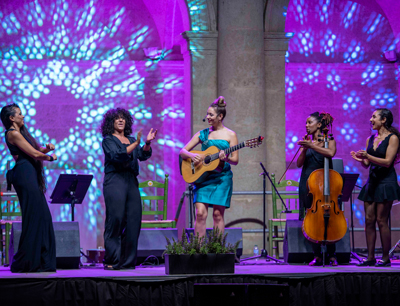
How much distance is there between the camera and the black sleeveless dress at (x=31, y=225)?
16.8 ft

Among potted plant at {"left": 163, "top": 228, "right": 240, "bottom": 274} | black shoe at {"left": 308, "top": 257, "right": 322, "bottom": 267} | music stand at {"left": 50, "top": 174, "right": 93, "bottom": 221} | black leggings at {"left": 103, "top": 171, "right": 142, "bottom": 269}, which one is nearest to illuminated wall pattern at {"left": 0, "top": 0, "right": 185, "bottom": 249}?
music stand at {"left": 50, "top": 174, "right": 93, "bottom": 221}

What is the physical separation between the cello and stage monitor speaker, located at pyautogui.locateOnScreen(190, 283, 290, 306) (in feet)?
2.68

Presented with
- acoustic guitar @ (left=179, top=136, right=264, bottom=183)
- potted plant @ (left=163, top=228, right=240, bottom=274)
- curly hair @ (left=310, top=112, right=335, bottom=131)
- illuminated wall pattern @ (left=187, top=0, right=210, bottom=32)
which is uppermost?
illuminated wall pattern @ (left=187, top=0, right=210, bottom=32)

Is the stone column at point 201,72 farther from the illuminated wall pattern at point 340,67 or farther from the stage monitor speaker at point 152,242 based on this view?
the illuminated wall pattern at point 340,67

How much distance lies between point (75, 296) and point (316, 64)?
714 cm

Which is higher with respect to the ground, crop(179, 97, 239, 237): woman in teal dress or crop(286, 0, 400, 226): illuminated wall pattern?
crop(286, 0, 400, 226): illuminated wall pattern

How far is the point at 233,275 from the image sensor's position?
4.79 m

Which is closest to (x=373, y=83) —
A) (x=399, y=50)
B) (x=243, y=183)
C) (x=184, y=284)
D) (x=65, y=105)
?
(x=399, y=50)

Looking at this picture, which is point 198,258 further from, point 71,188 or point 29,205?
point 71,188

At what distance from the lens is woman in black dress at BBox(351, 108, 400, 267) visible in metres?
5.68

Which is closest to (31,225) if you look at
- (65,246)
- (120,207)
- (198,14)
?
(65,246)

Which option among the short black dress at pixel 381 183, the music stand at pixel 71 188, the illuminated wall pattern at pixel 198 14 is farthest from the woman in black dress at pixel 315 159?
the illuminated wall pattern at pixel 198 14

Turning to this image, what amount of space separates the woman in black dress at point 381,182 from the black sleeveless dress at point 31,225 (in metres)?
2.96

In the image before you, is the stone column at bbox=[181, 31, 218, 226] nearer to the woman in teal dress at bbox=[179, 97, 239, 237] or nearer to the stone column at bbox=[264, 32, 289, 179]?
the stone column at bbox=[264, 32, 289, 179]
